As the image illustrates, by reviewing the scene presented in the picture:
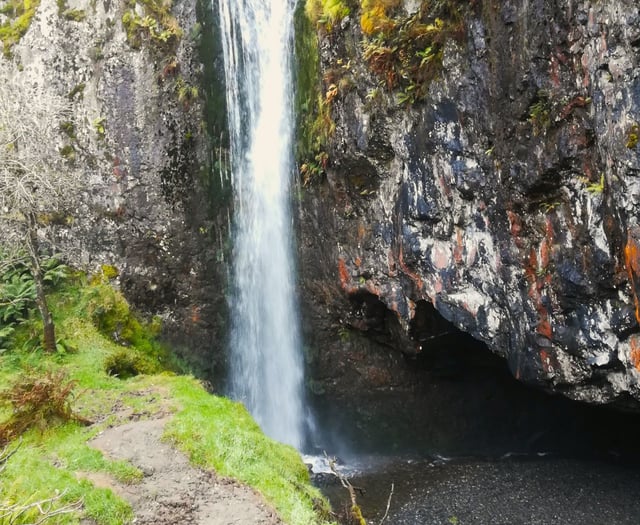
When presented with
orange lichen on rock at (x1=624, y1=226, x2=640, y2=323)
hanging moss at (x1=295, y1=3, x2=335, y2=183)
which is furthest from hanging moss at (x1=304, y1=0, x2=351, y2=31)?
orange lichen on rock at (x1=624, y1=226, x2=640, y2=323)

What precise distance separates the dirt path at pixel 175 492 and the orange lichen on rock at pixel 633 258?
564 centimetres

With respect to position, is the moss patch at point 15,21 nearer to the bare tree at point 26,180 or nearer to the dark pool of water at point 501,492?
the bare tree at point 26,180

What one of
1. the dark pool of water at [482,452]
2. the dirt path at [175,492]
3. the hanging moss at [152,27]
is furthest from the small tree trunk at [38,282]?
the dark pool of water at [482,452]

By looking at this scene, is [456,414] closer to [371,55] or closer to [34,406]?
[371,55]

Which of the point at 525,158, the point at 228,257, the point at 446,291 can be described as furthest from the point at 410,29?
the point at 228,257

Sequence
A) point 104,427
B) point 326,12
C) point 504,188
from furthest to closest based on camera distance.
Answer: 1. point 326,12
2. point 504,188
3. point 104,427

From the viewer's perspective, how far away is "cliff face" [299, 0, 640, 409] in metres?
7.49

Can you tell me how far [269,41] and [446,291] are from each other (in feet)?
28.1

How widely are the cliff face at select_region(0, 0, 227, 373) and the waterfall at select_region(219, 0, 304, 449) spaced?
0.78m

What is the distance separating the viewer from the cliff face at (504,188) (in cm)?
749

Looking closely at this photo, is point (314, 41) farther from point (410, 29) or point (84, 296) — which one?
point (84, 296)

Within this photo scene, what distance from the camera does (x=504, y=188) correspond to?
9.26 meters

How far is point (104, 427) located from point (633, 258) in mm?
8592

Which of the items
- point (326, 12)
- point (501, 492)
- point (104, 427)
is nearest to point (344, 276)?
point (501, 492)
